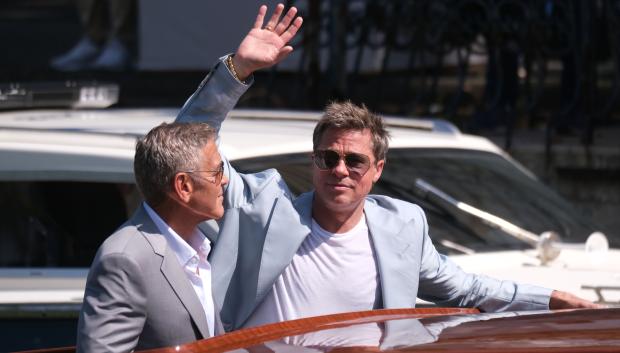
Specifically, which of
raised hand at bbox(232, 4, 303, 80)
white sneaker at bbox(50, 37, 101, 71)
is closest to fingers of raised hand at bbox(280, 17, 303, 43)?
raised hand at bbox(232, 4, 303, 80)

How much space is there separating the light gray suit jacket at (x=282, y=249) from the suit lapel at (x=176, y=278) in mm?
426

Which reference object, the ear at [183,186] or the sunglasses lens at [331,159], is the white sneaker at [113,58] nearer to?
the sunglasses lens at [331,159]

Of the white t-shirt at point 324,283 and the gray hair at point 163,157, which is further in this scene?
the white t-shirt at point 324,283

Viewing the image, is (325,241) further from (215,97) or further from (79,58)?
(79,58)

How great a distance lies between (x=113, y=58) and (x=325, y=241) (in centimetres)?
815

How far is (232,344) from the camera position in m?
2.66

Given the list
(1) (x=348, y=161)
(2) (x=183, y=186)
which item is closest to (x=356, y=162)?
(1) (x=348, y=161)

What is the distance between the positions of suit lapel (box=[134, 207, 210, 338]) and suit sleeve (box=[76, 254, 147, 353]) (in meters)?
0.08

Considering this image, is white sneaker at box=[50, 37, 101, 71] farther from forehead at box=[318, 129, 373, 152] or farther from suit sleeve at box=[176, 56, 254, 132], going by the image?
forehead at box=[318, 129, 373, 152]

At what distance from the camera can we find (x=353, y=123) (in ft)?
10.9

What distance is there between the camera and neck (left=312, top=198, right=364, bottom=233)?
3.39 metres

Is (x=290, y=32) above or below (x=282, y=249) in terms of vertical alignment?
above

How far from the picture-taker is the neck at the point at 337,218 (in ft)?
11.1

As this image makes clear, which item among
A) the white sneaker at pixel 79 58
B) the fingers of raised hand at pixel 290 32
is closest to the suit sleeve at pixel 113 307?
the fingers of raised hand at pixel 290 32
